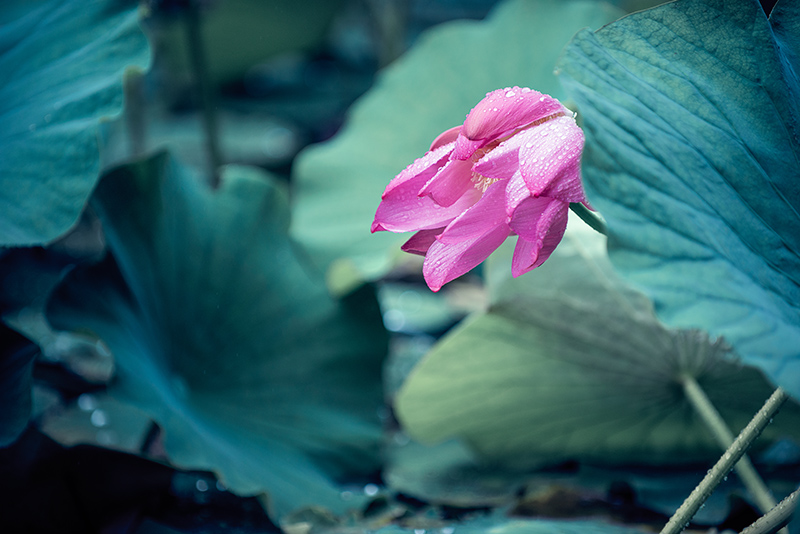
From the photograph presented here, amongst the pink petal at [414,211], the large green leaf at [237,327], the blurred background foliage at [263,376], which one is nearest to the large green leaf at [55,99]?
the blurred background foliage at [263,376]

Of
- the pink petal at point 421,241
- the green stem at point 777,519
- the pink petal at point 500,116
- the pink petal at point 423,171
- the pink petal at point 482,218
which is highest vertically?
the pink petal at point 500,116

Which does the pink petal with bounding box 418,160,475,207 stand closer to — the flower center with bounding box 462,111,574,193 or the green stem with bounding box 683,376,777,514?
the flower center with bounding box 462,111,574,193

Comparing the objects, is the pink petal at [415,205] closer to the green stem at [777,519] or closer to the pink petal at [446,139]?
the pink petal at [446,139]

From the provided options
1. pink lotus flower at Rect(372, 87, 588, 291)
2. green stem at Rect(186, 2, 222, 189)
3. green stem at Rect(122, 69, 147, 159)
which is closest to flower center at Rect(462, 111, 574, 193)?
pink lotus flower at Rect(372, 87, 588, 291)

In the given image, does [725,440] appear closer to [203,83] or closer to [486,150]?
[486,150]

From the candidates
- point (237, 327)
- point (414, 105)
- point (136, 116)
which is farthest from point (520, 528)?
point (136, 116)

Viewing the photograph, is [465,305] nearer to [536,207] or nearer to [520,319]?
[520,319]
